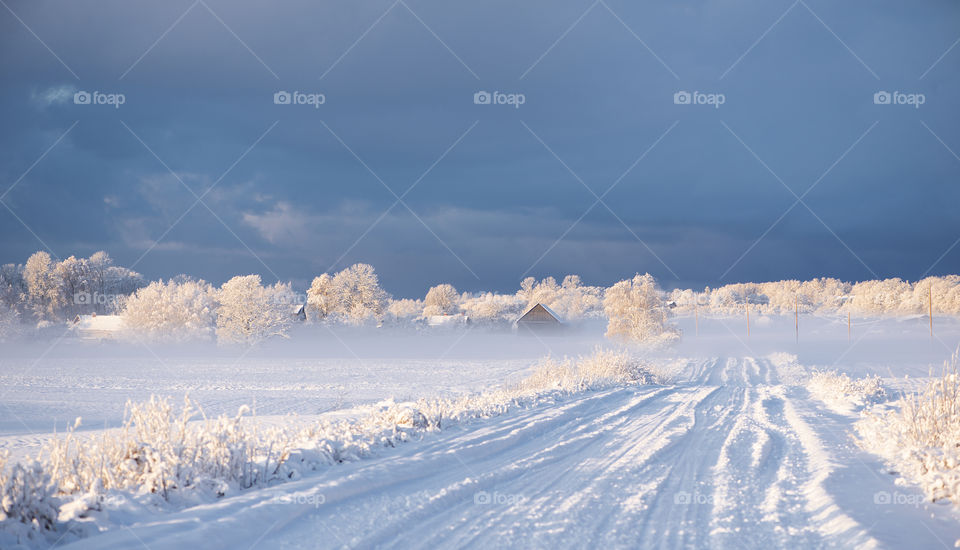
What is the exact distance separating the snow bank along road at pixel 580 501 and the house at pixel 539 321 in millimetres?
58125

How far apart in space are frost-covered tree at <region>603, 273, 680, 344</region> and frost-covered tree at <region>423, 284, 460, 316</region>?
46.5 meters

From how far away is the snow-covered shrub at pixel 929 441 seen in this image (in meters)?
5.17

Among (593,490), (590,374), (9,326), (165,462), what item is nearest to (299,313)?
(9,326)

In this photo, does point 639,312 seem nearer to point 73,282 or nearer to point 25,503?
point 25,503

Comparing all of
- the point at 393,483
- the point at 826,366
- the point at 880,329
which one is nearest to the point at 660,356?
the point at 826,366

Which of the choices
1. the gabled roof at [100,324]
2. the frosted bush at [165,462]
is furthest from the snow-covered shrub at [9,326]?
the frosted bush at [165,462]

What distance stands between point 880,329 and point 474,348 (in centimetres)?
4855

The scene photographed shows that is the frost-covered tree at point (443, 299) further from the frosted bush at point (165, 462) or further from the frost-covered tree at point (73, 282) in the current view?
the frosted bush at point (165, 462)

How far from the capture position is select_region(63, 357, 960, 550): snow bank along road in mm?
4277

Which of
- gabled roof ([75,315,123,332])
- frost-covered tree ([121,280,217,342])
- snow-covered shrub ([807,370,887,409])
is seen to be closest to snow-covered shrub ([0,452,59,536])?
snow-covered shrub ([807,370,887,409])

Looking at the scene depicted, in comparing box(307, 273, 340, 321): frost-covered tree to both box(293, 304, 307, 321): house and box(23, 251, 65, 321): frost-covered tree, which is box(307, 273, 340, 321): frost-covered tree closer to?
box(293, 304, 307, 321): house

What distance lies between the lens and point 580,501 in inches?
209

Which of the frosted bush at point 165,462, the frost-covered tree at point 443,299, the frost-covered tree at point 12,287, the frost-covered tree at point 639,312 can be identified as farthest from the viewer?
the frost-covered tree at point 443,299

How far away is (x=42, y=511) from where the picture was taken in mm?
4113
